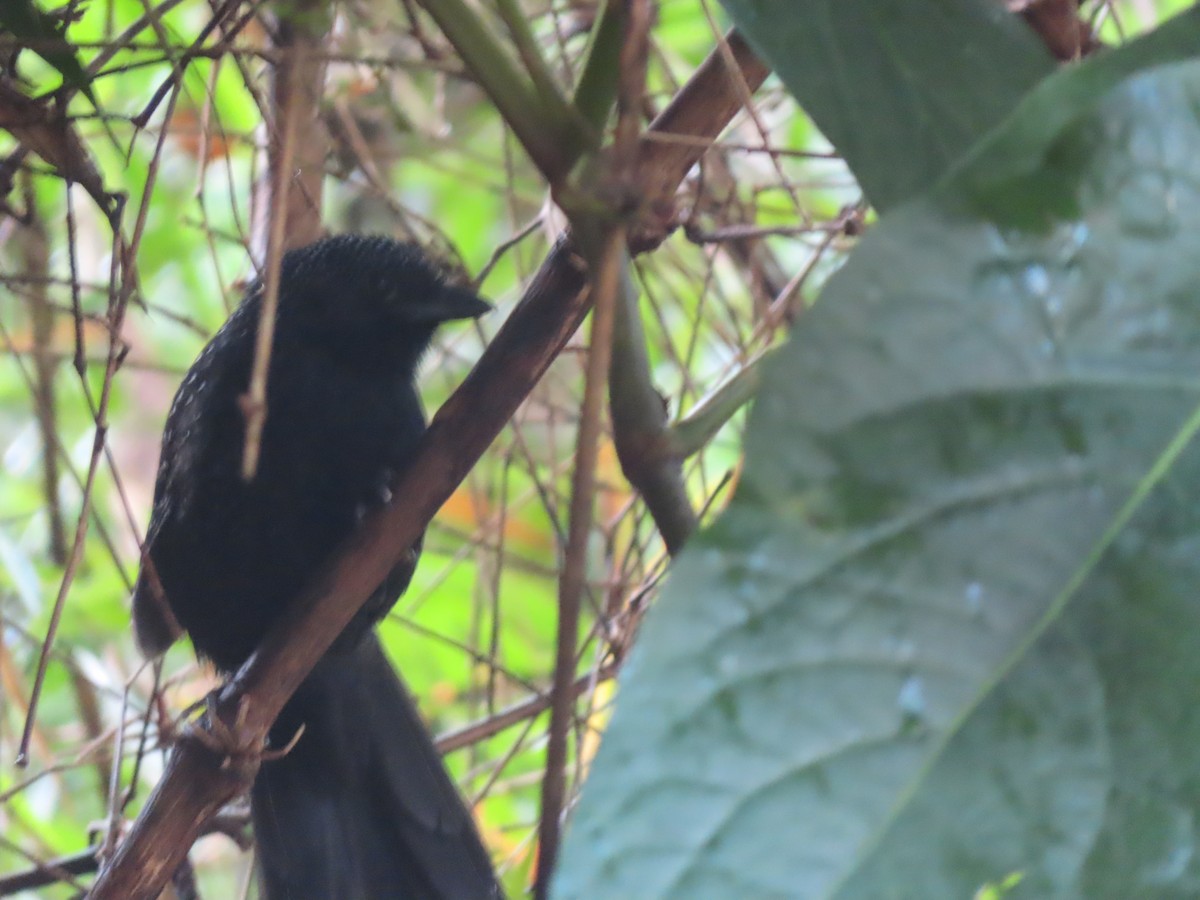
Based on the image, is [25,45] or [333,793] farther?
[333,793]

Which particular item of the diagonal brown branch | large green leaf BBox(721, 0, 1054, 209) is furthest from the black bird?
large green leaf BBox(721, 0, 1054, 209)

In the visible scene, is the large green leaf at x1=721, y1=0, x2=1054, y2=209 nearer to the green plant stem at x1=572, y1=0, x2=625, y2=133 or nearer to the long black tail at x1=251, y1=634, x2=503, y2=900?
the green plant stem at x1=572, y1=0, x2=625, y2=133

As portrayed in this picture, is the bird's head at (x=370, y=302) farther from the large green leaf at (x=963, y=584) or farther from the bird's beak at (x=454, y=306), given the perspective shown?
the large green leaf at (x=963, y=584)

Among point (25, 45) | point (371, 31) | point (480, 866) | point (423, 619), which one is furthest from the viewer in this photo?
point (423, 619)

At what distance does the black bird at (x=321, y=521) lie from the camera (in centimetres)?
113

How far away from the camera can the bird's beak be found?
1.15 metres

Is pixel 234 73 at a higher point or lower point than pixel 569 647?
higher

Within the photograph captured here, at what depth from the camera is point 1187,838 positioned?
0.56 metres

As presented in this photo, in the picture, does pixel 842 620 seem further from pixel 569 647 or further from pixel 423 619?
pixel 423 619

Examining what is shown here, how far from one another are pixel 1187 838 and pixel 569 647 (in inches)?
11.7

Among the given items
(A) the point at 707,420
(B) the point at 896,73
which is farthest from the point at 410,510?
(B) the point at 896,73

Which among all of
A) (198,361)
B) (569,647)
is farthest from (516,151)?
(569,647)

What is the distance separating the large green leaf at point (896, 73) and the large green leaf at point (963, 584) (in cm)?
12

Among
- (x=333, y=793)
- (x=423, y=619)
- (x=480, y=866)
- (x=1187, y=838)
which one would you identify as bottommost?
(x=1187, y=838)
